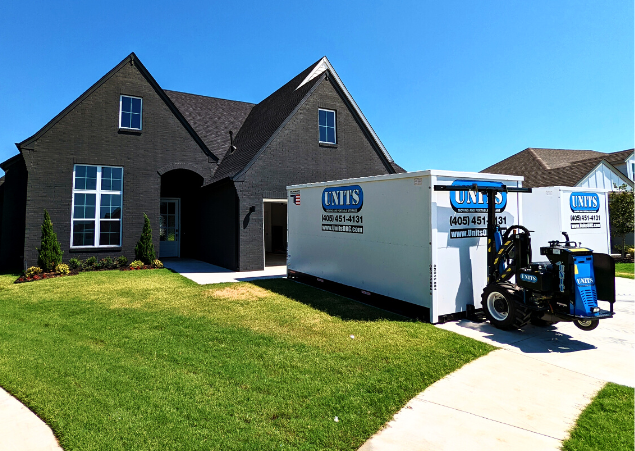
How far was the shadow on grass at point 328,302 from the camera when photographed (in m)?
6.94

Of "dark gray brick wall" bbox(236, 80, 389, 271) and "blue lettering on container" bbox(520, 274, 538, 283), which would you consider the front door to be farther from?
"blue lettering on container" bbox(520, 274, 538, 283)

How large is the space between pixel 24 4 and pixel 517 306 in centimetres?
1508

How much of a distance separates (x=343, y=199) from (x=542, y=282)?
455 cm

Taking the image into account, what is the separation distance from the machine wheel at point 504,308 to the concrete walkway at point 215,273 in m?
7.01

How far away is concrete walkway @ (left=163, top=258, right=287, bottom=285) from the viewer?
1145 cm

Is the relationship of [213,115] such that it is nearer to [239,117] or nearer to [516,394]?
[239,117]

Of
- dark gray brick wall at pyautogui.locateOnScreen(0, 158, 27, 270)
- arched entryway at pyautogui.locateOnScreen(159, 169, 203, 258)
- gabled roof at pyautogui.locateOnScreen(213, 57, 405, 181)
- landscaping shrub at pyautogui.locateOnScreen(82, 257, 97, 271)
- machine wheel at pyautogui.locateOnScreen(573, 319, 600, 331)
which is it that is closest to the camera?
machine wheel at pyautogui.locateOnScreen(573, 319, 600, 331)

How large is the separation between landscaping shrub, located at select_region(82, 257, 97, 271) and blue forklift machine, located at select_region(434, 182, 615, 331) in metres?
12.8

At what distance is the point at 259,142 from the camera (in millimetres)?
14727

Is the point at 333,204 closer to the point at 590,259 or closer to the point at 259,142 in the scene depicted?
the point at 590,259

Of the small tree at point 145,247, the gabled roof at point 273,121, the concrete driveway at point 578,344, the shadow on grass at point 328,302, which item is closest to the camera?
the concrete driveway at point 578,344

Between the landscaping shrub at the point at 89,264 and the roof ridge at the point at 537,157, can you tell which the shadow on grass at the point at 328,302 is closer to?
the landscaping shrub at the point at 89,264

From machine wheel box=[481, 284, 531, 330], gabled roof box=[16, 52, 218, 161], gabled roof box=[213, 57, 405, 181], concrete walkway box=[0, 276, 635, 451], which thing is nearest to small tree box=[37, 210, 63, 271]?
gabled roof box=[16, 52, 218, 161]

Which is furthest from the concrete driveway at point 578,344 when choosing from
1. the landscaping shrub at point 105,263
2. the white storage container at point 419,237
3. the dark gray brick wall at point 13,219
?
the dark gray brick wall at point 13,219
